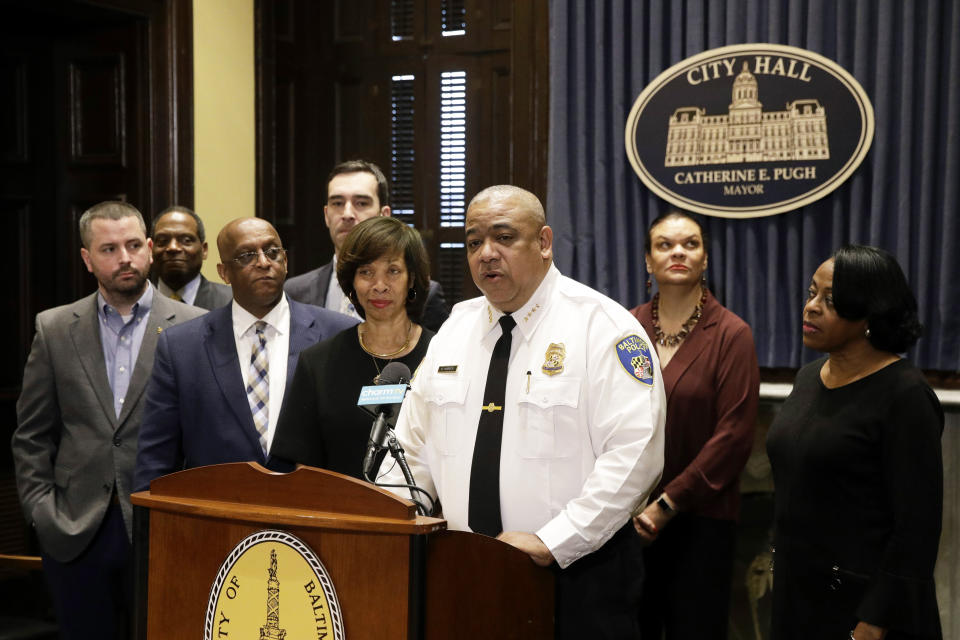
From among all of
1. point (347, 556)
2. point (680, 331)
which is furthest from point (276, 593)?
point (680, 331)

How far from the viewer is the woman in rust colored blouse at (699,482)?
110 inches

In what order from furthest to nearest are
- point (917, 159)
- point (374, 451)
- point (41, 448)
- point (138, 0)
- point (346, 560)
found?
point (138, 0) < point (917, 159) < point (41, 448) < point (374, 451) < point (346, 560)

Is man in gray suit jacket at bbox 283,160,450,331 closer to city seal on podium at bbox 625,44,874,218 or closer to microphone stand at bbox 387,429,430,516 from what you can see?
city seal on podium at bbox 625,44,874,218

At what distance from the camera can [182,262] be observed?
373 centimetres

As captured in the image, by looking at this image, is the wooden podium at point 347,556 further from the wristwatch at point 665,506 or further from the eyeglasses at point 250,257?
the wristwatch at point 665,506

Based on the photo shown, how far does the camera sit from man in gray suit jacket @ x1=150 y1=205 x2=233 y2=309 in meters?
3.70

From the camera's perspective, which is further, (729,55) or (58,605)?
(729,55)

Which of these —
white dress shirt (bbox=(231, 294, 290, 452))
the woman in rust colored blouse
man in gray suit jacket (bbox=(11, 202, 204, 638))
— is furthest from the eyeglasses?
the woman in rust colored blouse

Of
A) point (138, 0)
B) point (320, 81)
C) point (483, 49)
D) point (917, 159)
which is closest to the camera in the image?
point (917, 159)

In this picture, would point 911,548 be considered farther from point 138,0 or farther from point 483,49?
point 138,0

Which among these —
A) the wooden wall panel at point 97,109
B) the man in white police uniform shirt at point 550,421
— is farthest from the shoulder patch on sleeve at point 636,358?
the wooden wall panel at point 97,109

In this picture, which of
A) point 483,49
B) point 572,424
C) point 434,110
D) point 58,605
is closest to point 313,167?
point 434,110

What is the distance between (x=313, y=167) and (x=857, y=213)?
2711mm

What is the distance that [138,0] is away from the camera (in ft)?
13.8
